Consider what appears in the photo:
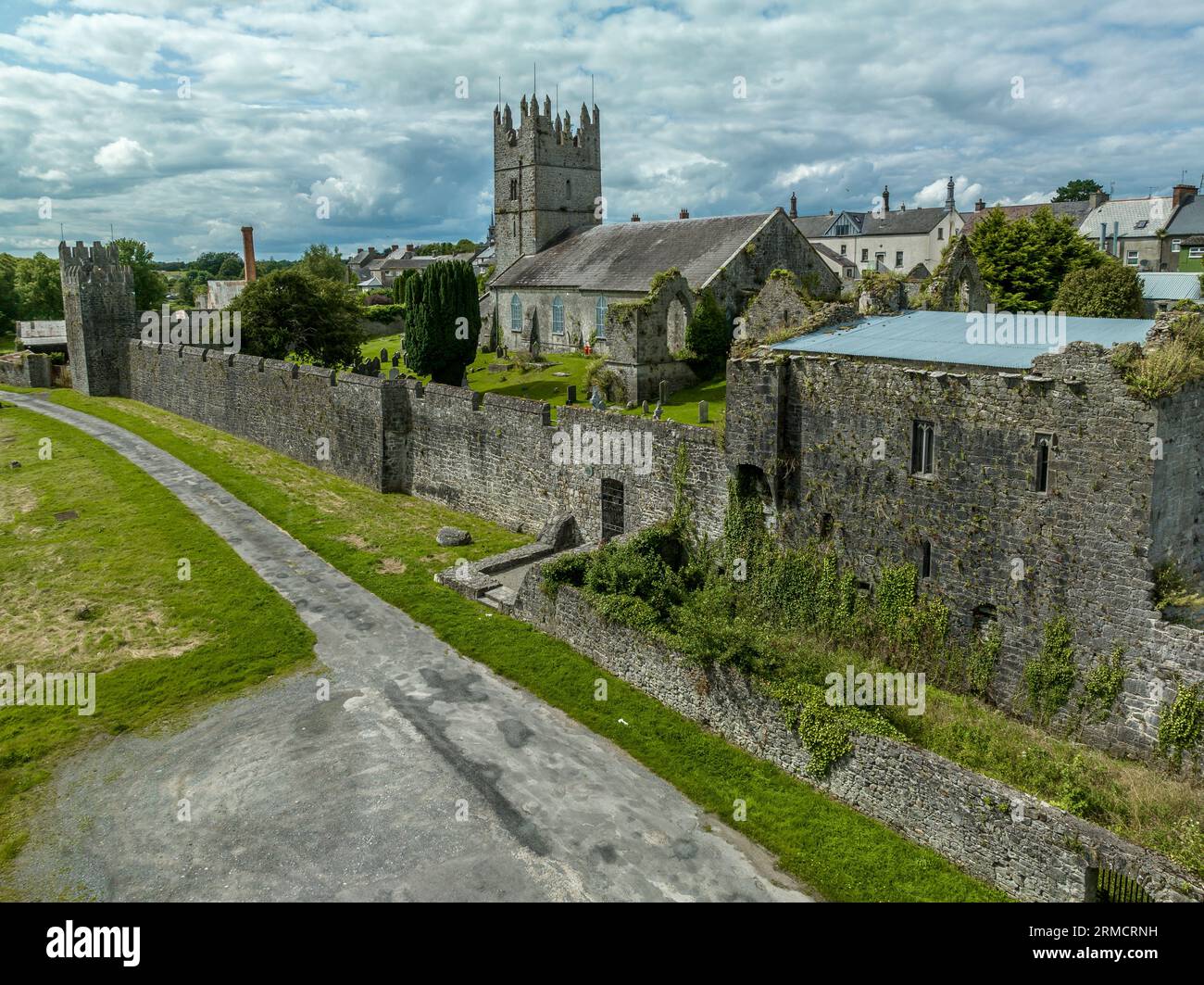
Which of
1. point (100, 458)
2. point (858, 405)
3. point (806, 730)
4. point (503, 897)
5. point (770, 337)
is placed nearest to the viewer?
point (503, 897)

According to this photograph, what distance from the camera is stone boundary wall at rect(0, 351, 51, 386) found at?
53.5 metres

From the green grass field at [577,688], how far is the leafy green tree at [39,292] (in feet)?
194

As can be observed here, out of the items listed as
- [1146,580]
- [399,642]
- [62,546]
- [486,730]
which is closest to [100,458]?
[62,546]

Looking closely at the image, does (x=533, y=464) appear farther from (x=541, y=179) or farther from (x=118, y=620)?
(x=541, y=179)

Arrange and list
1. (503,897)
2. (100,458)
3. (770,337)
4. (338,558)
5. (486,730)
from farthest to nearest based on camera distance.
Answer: (100,458)
(338,558)
(770,337)
(486,730)
(503,897)

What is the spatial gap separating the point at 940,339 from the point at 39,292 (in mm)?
83481

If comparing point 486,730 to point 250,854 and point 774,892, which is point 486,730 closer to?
point 250,854

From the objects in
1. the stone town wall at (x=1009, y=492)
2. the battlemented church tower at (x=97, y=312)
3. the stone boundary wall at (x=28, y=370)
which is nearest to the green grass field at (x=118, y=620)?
the stone town wall at (x=1009, y=492)

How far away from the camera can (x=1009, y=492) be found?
1506 cm

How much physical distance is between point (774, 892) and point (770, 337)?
12694 mm

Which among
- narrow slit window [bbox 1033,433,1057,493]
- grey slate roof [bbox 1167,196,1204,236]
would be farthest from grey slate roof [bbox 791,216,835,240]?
narrow slit window [bbox 1033,433,1057,493]

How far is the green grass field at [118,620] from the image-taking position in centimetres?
1501

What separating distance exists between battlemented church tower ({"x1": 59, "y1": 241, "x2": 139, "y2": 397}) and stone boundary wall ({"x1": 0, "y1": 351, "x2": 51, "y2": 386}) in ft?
17.7

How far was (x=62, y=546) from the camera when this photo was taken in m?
23.6
